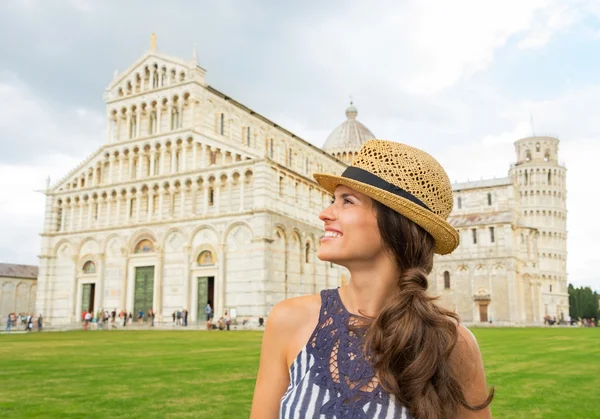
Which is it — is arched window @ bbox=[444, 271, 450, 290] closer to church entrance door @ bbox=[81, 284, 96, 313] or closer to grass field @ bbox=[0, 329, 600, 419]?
church entrance door @ bbox=[81, 284, 96, 313]

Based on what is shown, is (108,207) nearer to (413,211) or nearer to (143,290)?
(143,290)

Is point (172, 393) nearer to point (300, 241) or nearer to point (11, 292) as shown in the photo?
point (300, 241)

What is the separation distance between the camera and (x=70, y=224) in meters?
45.9

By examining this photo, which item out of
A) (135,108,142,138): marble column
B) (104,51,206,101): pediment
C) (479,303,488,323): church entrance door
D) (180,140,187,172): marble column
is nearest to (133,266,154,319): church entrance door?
(180,140,187,172): marble column

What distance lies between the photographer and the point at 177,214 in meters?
41.1

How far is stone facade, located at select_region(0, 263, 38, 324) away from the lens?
59594 millimetres

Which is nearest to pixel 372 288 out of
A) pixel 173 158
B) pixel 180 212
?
pixel 180 212

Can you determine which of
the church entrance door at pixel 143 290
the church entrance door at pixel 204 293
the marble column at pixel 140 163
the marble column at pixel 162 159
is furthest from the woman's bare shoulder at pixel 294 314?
the marble column at pixel 140 163

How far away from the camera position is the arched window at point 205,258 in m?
39.0

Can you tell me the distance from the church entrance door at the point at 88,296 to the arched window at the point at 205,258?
10.5m

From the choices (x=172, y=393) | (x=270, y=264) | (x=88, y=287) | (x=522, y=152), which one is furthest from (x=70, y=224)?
(x=522, y=152)

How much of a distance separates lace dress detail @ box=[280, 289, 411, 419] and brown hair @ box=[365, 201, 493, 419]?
0.17 ft

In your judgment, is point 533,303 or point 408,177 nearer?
point 408,177

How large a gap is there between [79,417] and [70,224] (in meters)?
42.3
